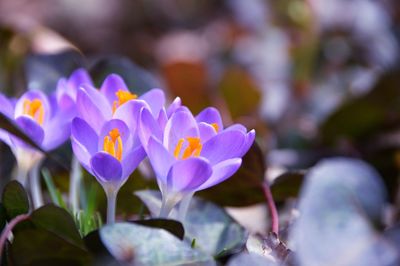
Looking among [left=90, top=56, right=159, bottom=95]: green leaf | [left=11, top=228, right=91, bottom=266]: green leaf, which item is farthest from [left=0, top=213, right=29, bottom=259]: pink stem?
[left=90, top=56, right=159, bottom=95]: green leaf

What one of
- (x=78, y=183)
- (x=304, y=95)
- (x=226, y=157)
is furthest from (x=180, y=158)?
(x=304, y=95)

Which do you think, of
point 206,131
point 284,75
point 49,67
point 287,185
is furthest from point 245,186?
point 284,75

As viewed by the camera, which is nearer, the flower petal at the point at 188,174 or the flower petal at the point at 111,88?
the flower petal at the point at 188,174

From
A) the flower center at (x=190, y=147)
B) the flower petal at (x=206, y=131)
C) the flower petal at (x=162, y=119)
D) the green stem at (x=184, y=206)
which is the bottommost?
the green stem at (x=184, y=206)

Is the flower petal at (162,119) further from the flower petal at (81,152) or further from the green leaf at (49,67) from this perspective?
the green leaf at (49,67)

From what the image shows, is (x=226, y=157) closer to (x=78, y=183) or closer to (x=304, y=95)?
(x=78, y=183)

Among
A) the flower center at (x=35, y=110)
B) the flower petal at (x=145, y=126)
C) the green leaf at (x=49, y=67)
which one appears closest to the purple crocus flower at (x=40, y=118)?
the flower center at (x=35, y=110)
